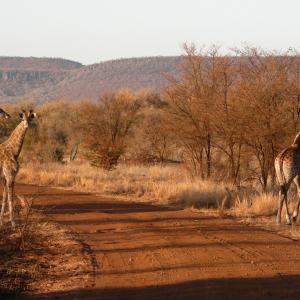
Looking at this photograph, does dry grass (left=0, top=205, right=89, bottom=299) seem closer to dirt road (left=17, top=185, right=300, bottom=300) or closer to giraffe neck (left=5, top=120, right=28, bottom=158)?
dirt road (left=17, top=185, right=300, bottom=300)

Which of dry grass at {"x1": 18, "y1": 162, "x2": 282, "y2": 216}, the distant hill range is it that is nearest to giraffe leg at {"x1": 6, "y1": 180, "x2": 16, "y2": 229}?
dry grass at {"x1": 18, "y1": 162, "x2": 282, "y2": 216}

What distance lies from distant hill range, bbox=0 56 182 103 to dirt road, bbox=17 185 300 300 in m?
111

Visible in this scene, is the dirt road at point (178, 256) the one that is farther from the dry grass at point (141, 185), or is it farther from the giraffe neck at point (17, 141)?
the dry grass at point (141, 185)

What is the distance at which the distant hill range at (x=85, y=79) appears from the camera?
134 metres

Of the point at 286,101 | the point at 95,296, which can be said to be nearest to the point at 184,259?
the point at 95,296

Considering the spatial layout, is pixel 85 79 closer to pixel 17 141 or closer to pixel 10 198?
pixel 17 141

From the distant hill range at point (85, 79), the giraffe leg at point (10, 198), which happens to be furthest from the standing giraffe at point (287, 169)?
the distant hill range at point (85, 79)

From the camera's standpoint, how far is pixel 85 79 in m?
145

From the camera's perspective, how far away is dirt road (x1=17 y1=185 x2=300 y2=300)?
8477 mm

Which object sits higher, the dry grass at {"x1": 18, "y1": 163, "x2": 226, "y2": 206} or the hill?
the hill

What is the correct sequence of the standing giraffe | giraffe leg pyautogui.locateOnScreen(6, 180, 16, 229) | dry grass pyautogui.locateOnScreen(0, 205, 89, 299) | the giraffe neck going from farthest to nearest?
the standing giraffe, the giraffe neck, giraffe leg pyautogui.locateOnScreen(6, 180, 16, 229), dry grass pyautogui.locateOnScreen(0, 205, 89, 299)

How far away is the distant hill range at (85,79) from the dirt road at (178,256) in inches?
4370

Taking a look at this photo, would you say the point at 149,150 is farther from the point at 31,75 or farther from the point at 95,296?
the point at 31,75

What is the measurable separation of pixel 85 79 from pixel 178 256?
447ft
